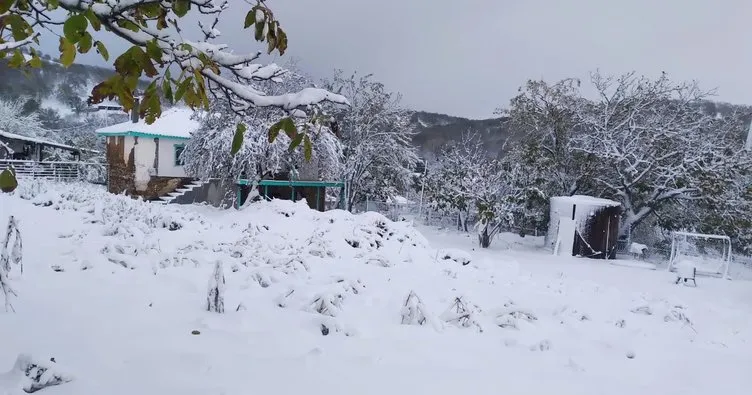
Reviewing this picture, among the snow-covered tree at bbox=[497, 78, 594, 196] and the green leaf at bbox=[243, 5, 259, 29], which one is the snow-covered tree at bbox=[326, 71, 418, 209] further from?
the green leaf at bbox=[243, 5, 259, 29]

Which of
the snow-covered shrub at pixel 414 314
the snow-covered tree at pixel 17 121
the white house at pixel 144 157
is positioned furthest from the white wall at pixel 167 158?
the snow-covered tree at pixel 17 121

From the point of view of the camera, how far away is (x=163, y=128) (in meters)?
22.3

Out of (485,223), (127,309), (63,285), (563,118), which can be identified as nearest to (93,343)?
(127,309)

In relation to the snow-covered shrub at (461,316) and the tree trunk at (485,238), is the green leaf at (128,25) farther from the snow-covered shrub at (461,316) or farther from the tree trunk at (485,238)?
the tree trunk at (485,238)

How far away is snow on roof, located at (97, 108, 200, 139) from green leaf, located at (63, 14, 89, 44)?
20.4 meters

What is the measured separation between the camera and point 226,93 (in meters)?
2.52

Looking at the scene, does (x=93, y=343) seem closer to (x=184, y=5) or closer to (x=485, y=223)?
(x=184, y=5)

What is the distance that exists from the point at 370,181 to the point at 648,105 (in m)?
15.6

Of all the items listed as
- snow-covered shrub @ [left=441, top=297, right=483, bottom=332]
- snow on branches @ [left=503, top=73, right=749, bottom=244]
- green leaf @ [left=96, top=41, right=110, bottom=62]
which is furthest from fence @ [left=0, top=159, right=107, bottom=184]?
green leaf @ [left=96, top=41, right=110, bottom=62]

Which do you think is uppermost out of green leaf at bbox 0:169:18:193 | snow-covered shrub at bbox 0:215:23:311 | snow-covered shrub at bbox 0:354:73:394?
green leaf at bbox 0:169:18:193

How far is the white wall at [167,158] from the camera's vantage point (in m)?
22.2

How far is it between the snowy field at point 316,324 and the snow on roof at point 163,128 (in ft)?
41.9

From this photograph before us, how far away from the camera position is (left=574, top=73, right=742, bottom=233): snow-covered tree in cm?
1814

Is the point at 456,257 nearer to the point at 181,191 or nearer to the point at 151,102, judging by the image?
the point at 151,102
